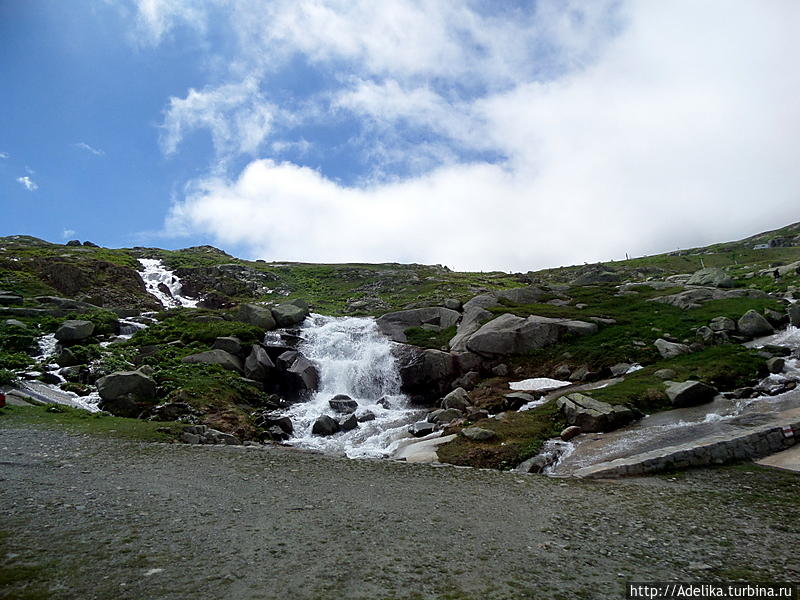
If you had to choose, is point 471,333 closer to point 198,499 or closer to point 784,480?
point 784,480

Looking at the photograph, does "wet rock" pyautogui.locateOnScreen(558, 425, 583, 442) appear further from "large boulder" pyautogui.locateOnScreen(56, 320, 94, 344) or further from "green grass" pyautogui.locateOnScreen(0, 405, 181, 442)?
"large boulder" pyautogui.locateOnScreen(56, 320, 94, 344)

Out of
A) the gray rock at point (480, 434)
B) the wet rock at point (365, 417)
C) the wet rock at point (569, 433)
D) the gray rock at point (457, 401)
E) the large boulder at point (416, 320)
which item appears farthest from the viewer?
→ the large boulder at point (416, 320)

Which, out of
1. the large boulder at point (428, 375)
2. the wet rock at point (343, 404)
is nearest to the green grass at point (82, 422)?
the wet rock at point (343, 404)

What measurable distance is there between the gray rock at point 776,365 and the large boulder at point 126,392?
4488 cm

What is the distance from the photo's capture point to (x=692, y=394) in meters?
27.6

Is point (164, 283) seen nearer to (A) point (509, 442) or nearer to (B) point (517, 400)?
(B) point (517, 400)

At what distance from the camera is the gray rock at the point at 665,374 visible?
3131 cm

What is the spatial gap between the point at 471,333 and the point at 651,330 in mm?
18042

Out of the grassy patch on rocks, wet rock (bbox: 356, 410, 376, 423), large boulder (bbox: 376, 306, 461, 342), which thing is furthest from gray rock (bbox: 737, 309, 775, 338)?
wet rock (bbox: 356, 410, 376, 423)

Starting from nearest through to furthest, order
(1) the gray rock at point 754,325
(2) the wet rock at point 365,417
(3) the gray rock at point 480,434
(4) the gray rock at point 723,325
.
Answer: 1. (3) the gray rock at point 480,434
2. (2) the wet rock at point 365,417
3. (1) the gray rock at point 754,325
4. (4) the gray rock at point 723,325

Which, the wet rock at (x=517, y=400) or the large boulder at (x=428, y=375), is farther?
the large boulder at (x=428, y=375)

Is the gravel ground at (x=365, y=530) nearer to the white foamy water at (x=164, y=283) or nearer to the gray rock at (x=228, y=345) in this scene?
the gray rock at (x=228, y=345)

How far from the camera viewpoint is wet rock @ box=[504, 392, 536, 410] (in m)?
33.6

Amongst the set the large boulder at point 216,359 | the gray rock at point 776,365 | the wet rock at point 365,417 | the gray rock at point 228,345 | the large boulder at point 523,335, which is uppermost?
the gray rock at point 228,345
